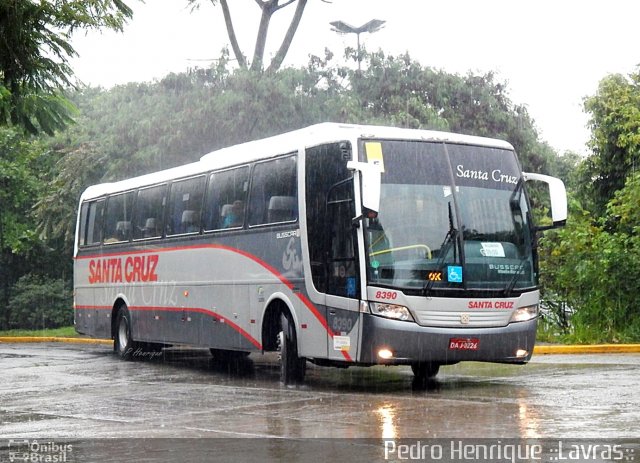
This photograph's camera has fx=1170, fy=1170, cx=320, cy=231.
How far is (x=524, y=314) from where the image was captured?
1509cm

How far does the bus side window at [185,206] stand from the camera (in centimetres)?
1959

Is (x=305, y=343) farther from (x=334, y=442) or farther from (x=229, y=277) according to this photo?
(x=334, y=442)

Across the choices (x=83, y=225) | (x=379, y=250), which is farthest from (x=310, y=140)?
(x=83, y=225)

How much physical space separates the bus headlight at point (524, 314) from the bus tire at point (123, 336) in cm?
955

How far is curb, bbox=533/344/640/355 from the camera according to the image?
2059 centimetres

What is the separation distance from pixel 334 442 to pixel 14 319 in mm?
34914

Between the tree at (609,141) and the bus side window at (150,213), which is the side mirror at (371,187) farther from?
the tree at (609,141)

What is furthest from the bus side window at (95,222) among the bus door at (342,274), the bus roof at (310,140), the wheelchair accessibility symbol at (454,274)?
the wheelchair accessibility symbol at (454,274)

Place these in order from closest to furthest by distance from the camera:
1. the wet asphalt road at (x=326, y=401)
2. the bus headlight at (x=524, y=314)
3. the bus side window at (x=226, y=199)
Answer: the wet asphalt road at (x=326, y=401) → the bus headlight at (x=524, y=314) → the bus side window at (x=226, y=199)

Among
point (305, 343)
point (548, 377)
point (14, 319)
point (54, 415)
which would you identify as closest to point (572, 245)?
point (548, 377)

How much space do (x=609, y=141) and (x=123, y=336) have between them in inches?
573

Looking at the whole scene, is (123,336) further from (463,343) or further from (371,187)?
(371,187)

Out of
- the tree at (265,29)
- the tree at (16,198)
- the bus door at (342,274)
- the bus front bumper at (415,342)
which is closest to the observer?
the bus front bumper at (415,342)

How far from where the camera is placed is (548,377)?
52.9 feet
